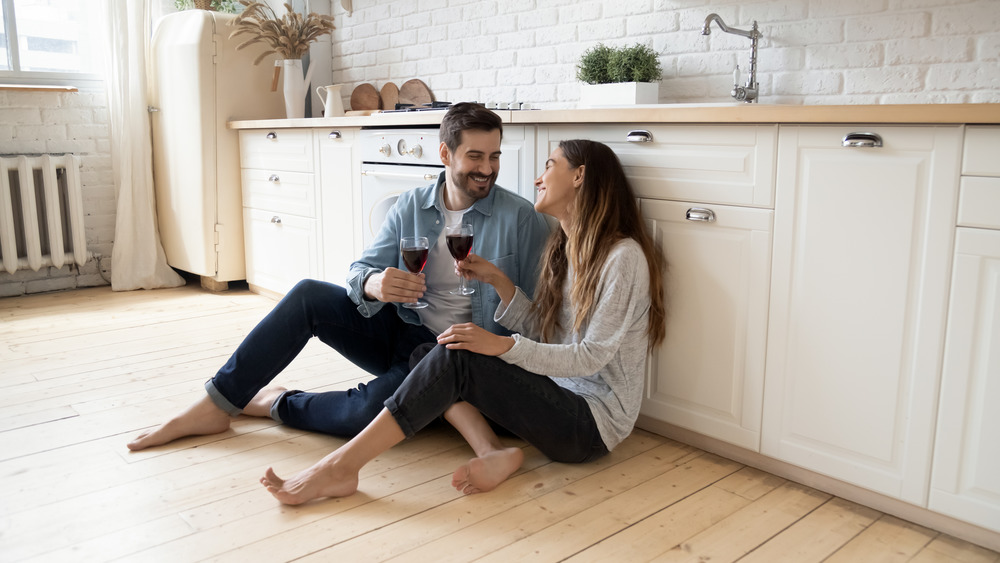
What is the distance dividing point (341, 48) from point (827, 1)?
8.50ft

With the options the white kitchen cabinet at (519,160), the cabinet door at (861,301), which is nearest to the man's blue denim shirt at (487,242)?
the white kitchen cabinet at (519,160)

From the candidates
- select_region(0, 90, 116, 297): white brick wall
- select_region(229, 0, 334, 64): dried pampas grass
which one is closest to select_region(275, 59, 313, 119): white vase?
select_region(229, 0, 334, 64): dried pampas grass

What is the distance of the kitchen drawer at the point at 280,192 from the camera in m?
3.49

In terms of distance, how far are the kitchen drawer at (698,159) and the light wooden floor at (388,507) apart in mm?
660

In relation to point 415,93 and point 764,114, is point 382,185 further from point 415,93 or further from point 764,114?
point 764,114

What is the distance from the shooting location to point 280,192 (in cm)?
368

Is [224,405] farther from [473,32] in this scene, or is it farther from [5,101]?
[5,101]

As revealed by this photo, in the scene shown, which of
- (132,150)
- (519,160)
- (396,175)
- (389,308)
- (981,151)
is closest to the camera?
(981,151)

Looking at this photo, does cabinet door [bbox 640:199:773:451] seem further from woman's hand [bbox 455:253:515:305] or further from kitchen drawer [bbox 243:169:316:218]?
kitchen drawer [bbox 243:169:316:218]

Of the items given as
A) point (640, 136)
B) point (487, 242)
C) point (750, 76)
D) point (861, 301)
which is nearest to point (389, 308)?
point (487, 242)

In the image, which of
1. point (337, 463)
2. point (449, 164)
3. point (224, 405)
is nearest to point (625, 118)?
point (449, 164)

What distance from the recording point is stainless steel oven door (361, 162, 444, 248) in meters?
2.82

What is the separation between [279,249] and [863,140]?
2.73 meters

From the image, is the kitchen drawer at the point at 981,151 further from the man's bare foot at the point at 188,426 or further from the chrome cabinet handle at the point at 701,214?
the man's bare foot at the point at 188,426
